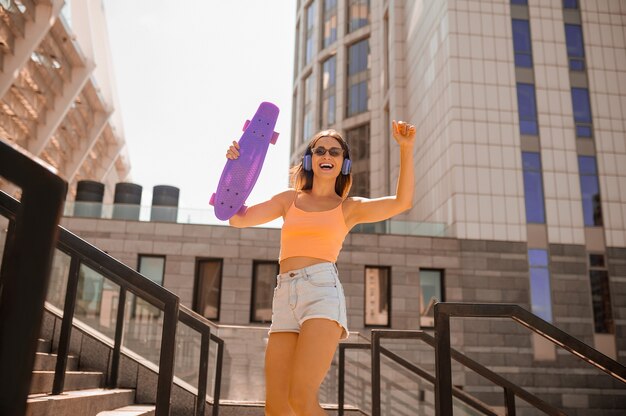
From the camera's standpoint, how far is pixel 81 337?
4.96m

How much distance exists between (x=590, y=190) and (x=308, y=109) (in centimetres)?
1861

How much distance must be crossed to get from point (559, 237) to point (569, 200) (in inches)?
62.3

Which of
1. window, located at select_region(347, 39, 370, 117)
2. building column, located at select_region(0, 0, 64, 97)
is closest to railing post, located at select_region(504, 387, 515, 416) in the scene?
building column, located at select_region(0, 0, 64, 97)

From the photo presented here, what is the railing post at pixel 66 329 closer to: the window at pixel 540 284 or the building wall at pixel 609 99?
the window at pixel 540 284

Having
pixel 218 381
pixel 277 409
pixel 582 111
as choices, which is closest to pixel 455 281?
pixel 582 111

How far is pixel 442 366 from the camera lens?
2.93m

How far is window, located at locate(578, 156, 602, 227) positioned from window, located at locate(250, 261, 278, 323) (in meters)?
11.7

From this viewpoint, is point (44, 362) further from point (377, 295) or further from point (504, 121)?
point (504, 121)

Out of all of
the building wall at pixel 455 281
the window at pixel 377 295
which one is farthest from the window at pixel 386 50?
the window at pixel 377 295

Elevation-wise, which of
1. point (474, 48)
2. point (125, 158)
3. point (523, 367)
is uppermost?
point (125, 158)

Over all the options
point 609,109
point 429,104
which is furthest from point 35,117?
point 609,109

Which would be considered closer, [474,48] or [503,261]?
[503,261]

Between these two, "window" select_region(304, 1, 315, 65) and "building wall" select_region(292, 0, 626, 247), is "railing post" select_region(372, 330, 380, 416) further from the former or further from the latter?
"window" select_region(304, 1, 315, 65)

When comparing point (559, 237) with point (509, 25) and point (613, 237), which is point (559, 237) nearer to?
point (613, 237)
